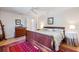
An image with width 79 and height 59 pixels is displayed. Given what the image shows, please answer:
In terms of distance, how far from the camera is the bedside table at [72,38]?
4.57 ft

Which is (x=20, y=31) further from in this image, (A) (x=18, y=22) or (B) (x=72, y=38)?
(B) (x=72, y=38)

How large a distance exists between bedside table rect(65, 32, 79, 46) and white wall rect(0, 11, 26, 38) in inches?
26.3

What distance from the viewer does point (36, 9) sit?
1.48 m

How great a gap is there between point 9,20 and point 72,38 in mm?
941

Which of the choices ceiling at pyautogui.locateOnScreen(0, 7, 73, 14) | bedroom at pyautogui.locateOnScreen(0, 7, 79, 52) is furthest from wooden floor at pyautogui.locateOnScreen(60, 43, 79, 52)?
ceiling at pyautogui.locateOnScreen(0, 7, 73, 14)

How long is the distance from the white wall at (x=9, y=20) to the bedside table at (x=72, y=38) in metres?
0.67

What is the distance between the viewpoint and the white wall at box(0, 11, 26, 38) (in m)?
1.43

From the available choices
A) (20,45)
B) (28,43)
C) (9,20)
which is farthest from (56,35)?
(9,20)

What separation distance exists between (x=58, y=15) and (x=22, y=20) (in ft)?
1.76

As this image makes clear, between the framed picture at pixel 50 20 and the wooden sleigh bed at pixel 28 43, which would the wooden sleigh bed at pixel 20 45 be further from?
the framed picture at pixel 50 20

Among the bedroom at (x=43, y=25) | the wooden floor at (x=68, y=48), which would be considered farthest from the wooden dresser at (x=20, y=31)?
the wooden floor at (x=68, y=48)

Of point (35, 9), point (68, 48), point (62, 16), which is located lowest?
point (68, 48)

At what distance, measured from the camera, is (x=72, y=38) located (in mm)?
1408
